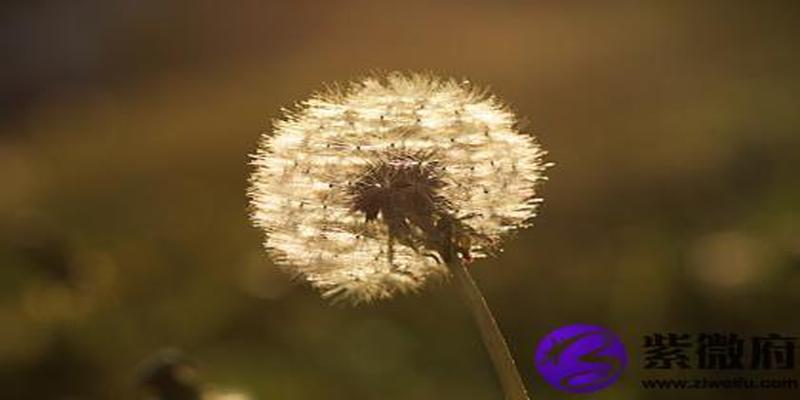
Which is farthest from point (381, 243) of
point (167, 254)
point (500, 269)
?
point (167, 254)

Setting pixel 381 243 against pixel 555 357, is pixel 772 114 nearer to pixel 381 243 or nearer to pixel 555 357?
pixel 555 357

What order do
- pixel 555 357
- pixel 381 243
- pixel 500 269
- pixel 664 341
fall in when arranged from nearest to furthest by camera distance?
pixel 381 243 → pixel 555 357 → pixel 664 341 → pixel 500 269

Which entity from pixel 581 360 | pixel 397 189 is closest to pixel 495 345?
pixel 397 189

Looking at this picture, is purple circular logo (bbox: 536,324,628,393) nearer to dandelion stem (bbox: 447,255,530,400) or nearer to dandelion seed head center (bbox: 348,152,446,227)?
dandelion seed head center (bbox: 348,152,446,227)

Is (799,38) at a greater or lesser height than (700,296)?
greater

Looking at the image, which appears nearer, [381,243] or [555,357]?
[381,243]

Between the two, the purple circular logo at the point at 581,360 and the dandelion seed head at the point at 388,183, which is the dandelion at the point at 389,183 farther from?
the purple circular logo at the point at 581,360

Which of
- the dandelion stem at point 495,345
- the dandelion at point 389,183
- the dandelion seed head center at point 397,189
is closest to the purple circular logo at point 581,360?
the dandelion at point 389,183

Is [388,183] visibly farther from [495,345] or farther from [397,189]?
[495,345]
